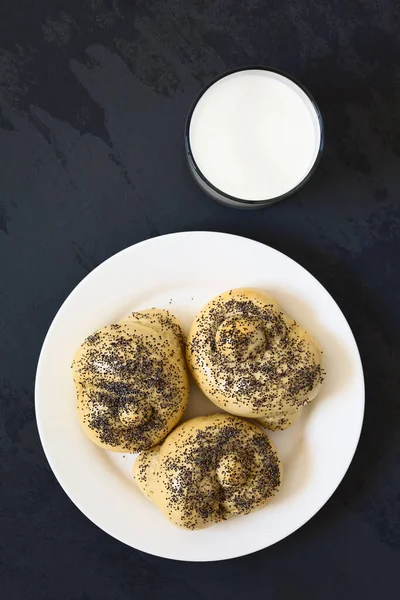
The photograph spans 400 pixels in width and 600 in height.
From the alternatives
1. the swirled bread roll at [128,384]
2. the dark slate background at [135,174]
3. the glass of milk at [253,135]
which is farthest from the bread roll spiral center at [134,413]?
the glass of milk at [253,135]

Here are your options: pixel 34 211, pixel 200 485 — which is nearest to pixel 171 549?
pixel 200 485

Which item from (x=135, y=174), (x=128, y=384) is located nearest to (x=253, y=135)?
(x=135, y=174)

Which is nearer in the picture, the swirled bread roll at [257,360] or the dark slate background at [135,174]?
the swirled bread roll at [257,360]

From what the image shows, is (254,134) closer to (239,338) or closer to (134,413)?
(239,338)

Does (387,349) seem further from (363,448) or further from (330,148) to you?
(330,148)

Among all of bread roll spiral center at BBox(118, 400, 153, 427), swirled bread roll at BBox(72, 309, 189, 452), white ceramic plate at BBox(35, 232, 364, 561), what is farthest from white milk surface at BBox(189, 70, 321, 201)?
bread roll spiral center at BBox(118, 400, 153, 427)

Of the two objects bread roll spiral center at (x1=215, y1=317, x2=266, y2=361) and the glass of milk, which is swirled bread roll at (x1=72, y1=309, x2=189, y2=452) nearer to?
bread roll spiral center at (x1=215, y1=317, x2=266, y2=361)

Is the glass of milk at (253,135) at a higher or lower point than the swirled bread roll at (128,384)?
higher

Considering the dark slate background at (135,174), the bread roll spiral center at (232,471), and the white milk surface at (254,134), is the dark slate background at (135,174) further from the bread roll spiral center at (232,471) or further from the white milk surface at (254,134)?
the bread roll spiral center at (232,471)
